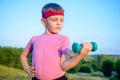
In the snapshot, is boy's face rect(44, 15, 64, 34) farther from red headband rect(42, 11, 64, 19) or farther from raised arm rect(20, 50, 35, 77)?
raised arm rect(20, 50, 35, 77)

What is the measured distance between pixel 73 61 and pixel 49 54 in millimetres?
392

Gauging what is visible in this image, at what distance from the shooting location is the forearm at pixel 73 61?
2371 millimetres

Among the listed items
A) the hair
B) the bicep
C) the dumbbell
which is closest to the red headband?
the hair

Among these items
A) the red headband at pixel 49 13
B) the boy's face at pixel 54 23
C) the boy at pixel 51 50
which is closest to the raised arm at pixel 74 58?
the boy at pixel 51 50

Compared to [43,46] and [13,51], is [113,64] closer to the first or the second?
[13,51]

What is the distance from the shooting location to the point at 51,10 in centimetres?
289

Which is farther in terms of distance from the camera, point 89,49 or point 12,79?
point 12,79

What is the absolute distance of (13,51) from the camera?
17719 mm

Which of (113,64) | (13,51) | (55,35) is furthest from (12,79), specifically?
(55,35)

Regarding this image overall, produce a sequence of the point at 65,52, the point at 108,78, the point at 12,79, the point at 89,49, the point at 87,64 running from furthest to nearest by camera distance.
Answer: the point at 87,64 < the point at 108,78 < the point at 12,79 < the point at 65,52 < the point at 89,49

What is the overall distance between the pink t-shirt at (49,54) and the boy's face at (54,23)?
50 mm

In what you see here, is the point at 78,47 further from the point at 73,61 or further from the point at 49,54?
the point at 49,54

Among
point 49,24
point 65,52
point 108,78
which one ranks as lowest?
point 108,78

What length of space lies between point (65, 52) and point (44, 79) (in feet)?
1.02
